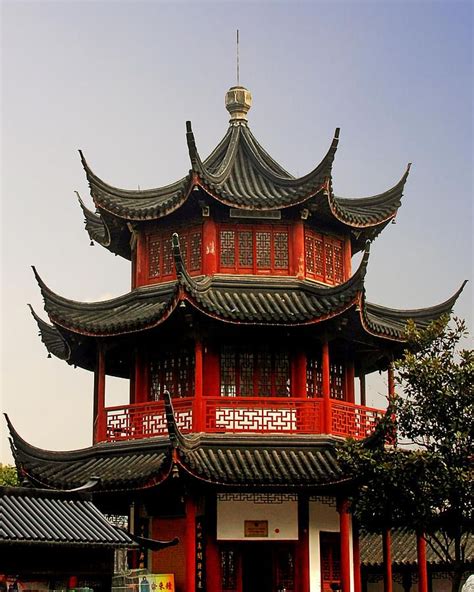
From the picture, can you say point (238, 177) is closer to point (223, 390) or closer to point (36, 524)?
point (223, 390)

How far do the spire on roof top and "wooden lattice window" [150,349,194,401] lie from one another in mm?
6240

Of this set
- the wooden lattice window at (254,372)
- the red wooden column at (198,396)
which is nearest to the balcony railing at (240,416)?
the red wooden column at (198,396)

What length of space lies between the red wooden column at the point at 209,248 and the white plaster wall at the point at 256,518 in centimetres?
478

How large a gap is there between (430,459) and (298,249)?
6.46 meters

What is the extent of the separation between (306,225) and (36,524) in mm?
10302

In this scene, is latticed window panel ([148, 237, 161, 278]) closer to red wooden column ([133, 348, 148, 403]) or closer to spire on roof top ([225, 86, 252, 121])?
red wooden column ([133, 348, 148, 403])

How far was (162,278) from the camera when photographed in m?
24.0

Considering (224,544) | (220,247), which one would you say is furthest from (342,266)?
(224,544)

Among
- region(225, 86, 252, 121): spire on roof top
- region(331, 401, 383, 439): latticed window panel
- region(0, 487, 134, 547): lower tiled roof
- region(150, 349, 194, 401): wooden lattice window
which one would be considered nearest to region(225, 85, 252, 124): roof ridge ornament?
region(225, 86, 252, 121): spire on roof top

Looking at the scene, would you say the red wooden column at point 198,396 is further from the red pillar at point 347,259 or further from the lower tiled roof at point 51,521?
the red pillar at point 347,259

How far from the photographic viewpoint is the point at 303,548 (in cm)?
2189

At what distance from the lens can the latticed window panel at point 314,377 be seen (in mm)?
23188

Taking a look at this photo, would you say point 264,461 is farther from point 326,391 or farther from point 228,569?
point 228,569

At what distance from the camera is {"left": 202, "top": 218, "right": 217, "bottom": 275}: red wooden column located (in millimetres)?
23234
